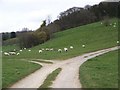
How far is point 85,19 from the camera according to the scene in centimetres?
15688

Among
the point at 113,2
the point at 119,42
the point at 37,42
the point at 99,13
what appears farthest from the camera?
the point at 99,13

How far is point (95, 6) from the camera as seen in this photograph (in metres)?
160

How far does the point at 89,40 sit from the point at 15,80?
2682 inches

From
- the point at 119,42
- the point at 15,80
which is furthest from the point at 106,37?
the point at 15,80

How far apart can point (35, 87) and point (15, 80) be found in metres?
4.33

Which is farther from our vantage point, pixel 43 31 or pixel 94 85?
pixel 43 31

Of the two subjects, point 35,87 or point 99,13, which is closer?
point 35,87

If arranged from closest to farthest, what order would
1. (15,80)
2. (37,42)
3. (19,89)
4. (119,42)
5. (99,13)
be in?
(19,89)
(15,80)
(119,42)
(37,42)
(99,13)

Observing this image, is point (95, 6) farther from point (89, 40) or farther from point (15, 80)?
point (15, 80)

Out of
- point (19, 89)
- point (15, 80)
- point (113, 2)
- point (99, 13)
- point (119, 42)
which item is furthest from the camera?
point (99, 13)

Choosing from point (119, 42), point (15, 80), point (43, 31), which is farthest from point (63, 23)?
point (15, 80)

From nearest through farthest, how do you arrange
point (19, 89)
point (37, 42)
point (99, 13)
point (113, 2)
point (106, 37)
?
point (19, 89), point (106, 37), point (37, 42), point (113, 2), point (99, 13)

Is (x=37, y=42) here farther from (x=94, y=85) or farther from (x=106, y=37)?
(x=94, y=85)

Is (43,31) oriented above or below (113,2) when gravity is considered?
below
